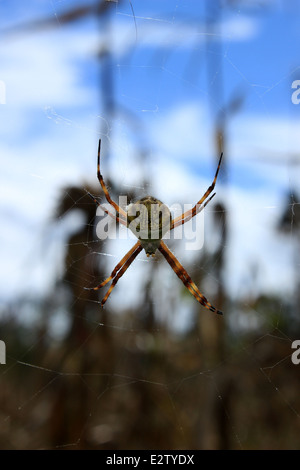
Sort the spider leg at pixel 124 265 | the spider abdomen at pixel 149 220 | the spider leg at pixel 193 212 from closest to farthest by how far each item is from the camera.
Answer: the spider abdomen at pixel 149 220 → the spider leg at pixel 193 212 → the spider leg at pixel 124 265

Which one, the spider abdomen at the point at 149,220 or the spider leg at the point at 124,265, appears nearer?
the spider abdomen at the point at 149,220

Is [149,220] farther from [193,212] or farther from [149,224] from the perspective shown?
[193,212]

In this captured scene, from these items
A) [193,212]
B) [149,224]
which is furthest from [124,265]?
[193,212]

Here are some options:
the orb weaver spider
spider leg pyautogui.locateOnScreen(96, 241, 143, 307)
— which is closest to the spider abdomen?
the orb weaver spider

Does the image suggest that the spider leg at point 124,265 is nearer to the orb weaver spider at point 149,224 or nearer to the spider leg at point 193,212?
the orb weaver spider at point 149,224

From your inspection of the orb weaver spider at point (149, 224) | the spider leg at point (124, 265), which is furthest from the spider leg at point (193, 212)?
the spider leg at point (124, 265)

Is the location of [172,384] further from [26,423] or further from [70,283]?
[70,283]
